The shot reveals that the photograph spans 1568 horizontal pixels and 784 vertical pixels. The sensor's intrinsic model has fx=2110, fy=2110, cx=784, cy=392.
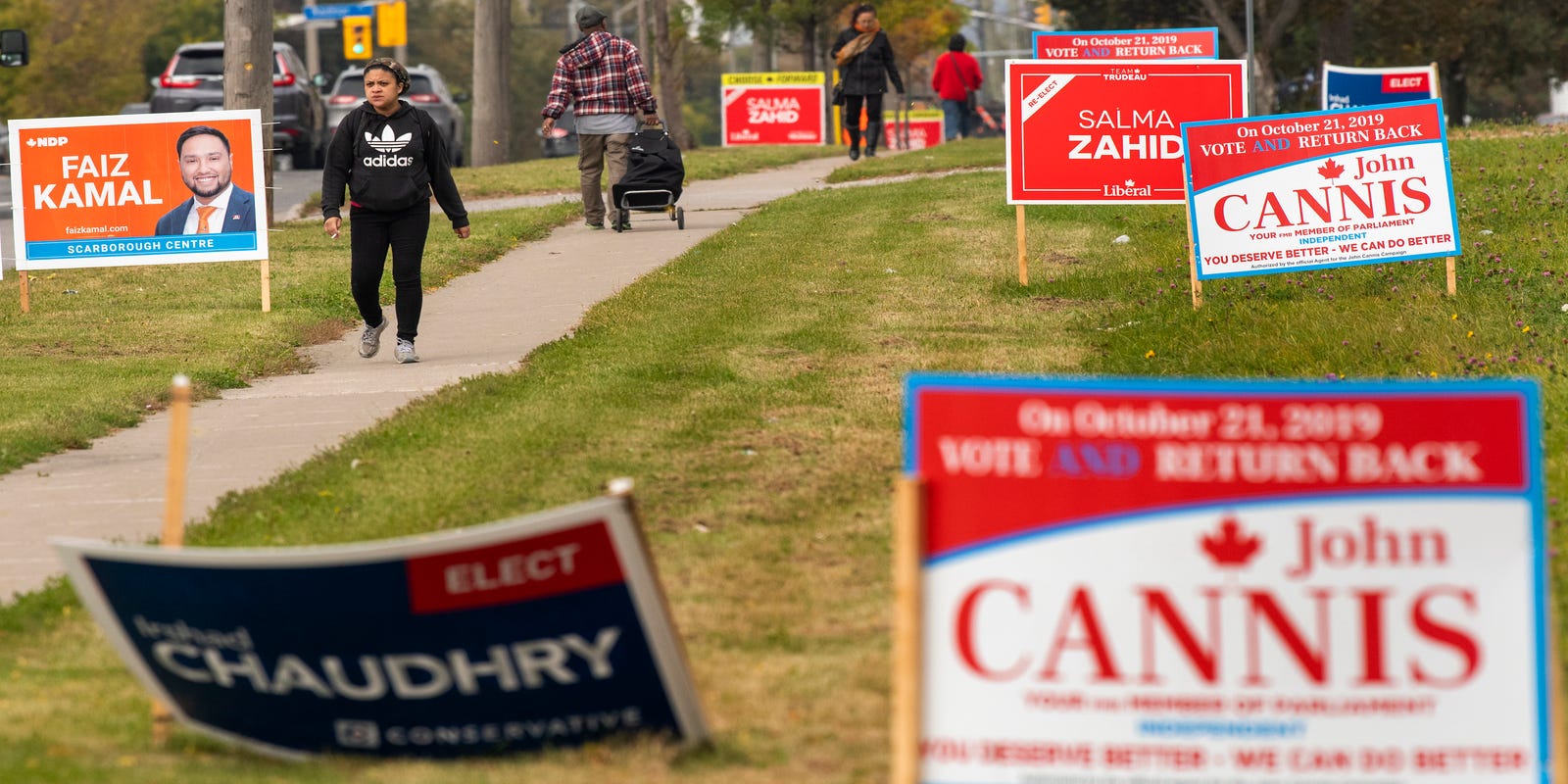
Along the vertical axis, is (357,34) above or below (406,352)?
above

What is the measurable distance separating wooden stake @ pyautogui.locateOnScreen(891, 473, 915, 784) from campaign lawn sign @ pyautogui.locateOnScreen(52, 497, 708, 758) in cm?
56

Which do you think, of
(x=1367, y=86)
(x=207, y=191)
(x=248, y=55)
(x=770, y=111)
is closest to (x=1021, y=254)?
(x=207, y=191)

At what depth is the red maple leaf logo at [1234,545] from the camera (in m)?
3.91

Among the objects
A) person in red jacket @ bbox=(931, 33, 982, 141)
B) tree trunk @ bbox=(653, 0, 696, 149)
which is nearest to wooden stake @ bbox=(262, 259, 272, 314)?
person in red jacket @ bbox=(931, 33, 982, 141)

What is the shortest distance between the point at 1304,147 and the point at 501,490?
592 centimetres

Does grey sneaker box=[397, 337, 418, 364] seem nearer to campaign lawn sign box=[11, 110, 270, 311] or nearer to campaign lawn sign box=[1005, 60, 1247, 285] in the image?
campaign lawn sign box=[11, 110, 270, 311]

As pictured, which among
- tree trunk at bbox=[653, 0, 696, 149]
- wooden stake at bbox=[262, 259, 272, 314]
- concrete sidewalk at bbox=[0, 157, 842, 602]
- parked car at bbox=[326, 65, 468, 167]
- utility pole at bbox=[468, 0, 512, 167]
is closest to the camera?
concrete sidewalk at bbox=[0, 157, 842, 602]

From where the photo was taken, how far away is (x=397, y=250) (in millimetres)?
11016

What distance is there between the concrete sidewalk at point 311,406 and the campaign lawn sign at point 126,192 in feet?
4.01

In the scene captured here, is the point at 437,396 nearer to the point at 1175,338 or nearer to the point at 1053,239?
the point at 1175,338

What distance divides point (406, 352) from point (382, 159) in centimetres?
105

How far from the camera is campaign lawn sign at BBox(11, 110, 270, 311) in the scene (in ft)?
44.2

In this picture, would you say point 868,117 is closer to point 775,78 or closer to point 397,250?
point 775,78

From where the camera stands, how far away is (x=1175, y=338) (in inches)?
428
